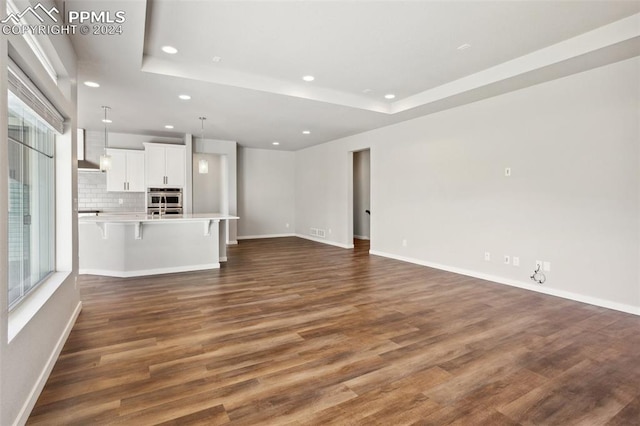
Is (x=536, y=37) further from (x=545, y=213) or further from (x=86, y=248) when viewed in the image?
(x=86, y=248)

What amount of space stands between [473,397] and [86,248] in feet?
18.6

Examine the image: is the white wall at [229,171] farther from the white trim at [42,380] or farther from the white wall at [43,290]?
the white trim at [42,380]

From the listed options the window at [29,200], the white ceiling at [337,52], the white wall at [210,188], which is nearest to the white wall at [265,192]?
the white wall at [210,188]

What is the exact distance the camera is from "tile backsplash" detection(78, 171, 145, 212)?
7.25 metres

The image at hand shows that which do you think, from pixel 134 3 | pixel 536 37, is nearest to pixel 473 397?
pixel 536 37

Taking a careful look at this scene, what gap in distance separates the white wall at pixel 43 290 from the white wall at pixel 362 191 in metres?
7.01

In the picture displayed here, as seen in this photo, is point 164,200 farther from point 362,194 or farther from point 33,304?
point 33,304

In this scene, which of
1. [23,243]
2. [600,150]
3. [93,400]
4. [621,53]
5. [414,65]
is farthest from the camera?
[414,65]

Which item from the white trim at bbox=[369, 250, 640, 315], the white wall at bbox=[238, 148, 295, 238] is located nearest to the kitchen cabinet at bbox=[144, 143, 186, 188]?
the white wall at bbox=[238, 148, 295, 238]

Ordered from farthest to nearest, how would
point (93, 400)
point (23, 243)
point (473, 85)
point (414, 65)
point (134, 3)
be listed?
point (473, 85) → point (414, 65) → point (134, 3) → point (23, 243) → point (93, 400)

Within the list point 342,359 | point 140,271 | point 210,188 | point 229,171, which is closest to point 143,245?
point 140,271

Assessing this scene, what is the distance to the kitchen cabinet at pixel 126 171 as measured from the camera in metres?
7.14

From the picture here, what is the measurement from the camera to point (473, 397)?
202 centimetres

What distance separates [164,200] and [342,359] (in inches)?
257
